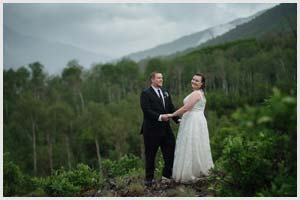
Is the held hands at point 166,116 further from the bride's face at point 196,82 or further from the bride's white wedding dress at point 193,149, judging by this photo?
the bride's face at point 196,82

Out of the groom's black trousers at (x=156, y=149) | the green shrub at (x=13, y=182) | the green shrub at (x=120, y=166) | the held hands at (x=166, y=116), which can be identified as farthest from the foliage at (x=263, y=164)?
the green shrub at (x=13, y=182)

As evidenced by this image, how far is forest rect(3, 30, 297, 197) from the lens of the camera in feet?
18.7

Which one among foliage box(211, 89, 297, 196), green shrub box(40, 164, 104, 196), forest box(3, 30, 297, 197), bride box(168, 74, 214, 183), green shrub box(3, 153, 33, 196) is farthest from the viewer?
green shrub box(3, 153, 33, 196)

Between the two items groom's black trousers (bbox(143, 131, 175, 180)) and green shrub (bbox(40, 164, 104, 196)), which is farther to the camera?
green shrub (bbox(40, 164, 104, 196))

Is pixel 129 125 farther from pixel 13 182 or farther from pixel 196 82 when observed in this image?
→ pixel 196 82

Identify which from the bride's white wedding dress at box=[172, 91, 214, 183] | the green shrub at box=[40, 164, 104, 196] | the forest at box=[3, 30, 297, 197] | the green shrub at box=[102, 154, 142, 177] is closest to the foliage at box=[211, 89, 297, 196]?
the forest at box=[3, 30, 297, 197]

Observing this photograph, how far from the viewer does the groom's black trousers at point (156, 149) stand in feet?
25.7

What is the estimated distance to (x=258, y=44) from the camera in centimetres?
9194

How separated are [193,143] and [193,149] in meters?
0.11

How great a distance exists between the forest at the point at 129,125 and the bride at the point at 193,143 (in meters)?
0.36

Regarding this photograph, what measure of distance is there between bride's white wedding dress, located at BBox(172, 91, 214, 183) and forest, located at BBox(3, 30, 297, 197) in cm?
35

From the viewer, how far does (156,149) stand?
7.93 meters

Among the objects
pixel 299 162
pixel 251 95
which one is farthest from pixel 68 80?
pixel 299 162

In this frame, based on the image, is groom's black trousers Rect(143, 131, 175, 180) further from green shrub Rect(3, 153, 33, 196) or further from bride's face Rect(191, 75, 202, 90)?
green shrub Rect(3, 153, 33, 196)
